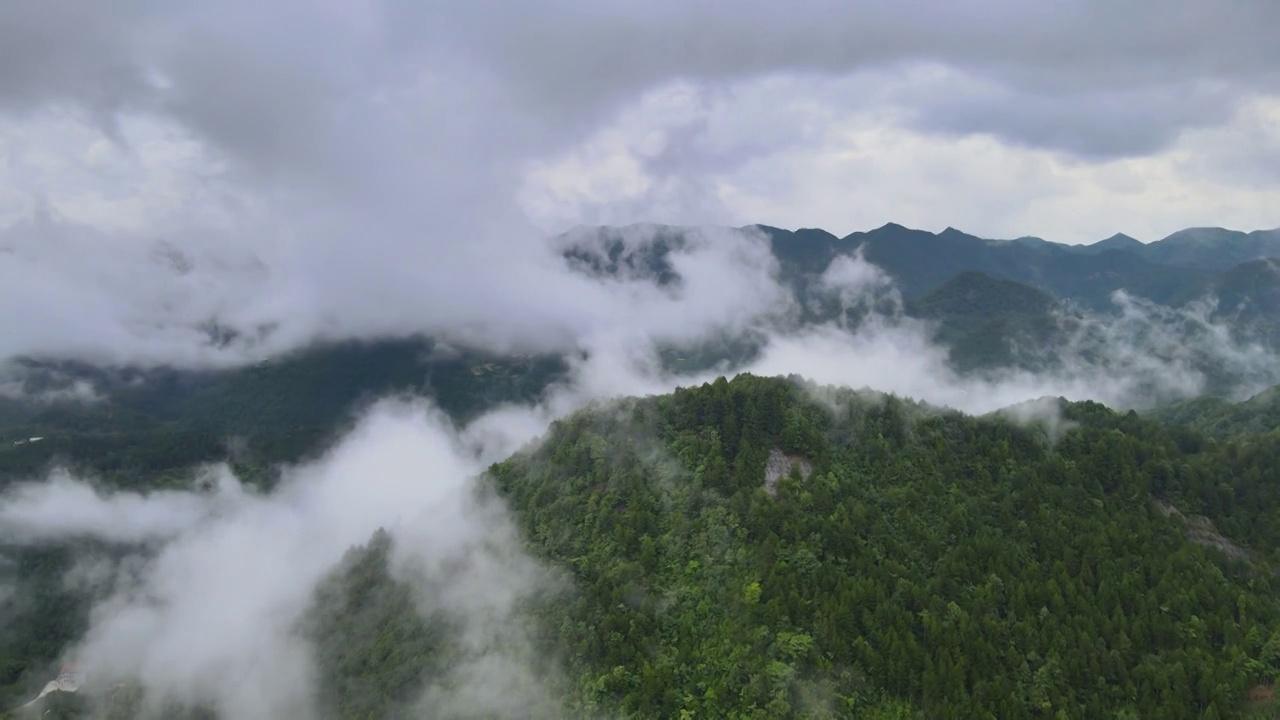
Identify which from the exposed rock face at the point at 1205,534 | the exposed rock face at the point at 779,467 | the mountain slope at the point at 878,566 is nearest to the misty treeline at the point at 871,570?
the mountain slope at the point at 878,566

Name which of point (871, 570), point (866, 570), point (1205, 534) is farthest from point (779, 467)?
point (1205, 534)

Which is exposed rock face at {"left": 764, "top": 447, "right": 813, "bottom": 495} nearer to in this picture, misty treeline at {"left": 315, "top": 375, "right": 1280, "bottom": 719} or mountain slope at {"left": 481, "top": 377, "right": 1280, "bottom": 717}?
mountain slope at {"left": 481, "top": 377, "right": 1280, "bottom": 717}

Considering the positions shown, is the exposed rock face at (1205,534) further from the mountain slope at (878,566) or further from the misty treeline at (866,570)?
the mountain slope at (878,566)

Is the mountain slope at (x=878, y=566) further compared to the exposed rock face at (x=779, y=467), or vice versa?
the exposed rock face at (x=779, y=467)

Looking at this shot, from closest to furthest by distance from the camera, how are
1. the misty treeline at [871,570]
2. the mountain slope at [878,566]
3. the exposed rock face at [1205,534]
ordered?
the mountain slope at [878,566] < the misty treeline at [871,570] < the exposed rock face at [1205,534]

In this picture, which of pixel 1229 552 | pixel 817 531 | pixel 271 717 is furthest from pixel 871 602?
pixel 271 717

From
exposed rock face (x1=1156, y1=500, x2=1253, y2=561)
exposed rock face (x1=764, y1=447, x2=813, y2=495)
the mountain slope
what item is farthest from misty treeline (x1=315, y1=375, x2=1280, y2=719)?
exposed rock face (x1=1156, y1=500, x2=1253, y2=561)

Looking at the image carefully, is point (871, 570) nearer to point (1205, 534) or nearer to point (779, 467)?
point (779, 467)
